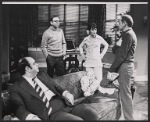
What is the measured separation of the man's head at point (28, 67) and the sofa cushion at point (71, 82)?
16.5 inches

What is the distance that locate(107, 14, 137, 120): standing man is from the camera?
3.73 m

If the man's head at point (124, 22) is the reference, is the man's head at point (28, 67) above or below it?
below

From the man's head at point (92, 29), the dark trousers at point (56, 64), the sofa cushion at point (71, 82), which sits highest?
the man's head at point (92, 29)

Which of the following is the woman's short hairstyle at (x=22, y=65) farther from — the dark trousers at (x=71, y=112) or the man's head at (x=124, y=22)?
the man's head at (x=124, y=22)

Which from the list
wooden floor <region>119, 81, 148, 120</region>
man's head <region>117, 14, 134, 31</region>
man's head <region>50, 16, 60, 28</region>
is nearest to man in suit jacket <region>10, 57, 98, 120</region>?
man's head <region>50, 16, 60, 28</region>

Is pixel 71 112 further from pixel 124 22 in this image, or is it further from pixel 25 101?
pixel 124 22

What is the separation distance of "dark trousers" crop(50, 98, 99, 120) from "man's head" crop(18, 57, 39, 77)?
1.69 ft

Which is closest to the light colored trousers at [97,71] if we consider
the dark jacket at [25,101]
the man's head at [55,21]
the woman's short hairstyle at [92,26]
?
the woman's short hairstyle at [92,26]

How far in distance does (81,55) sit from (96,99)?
0.74 meters

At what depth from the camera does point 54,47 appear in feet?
12.2

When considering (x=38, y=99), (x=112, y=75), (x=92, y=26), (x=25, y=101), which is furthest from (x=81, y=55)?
(x=25, y=101)

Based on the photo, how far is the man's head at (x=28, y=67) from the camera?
10.8 ft

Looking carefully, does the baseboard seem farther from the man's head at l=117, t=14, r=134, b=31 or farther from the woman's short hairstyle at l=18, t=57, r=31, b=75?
the woman's short hairstyle at l=18, t=57, r=31, b=75

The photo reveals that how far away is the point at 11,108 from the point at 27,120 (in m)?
0.27
